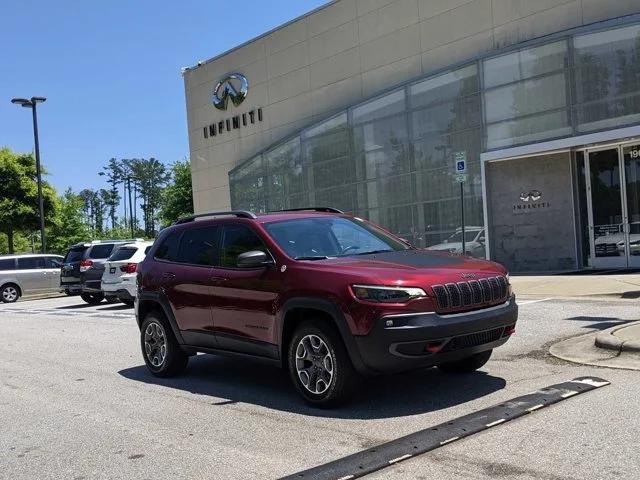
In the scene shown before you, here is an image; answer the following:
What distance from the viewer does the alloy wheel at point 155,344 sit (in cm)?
780

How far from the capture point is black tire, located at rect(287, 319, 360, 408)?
5.62 m

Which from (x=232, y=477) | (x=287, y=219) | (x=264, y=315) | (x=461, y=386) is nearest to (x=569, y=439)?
(x=461, y=386)

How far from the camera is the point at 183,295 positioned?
7.34 meters

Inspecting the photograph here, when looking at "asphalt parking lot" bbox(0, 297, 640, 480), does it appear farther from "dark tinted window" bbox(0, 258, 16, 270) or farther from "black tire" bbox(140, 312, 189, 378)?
"dark tinted window" bbox(0, 258, 16, 270)

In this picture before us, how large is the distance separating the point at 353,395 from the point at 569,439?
1.86 metres

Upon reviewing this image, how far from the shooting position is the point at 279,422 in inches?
220

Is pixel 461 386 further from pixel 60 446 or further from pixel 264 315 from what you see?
pixel 60 446

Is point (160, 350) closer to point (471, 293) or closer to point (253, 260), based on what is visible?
point (253, 260)

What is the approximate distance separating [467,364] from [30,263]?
22.0 m

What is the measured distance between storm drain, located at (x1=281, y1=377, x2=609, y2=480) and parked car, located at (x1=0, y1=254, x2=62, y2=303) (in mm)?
22630

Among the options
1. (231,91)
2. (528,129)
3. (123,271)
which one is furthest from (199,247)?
(231,91)

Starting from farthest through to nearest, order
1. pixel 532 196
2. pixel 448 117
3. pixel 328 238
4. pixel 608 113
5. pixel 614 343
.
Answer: pixel 448 117, pixel 532 196, pixel 608 113, pixel 614 343, pixel 328 238

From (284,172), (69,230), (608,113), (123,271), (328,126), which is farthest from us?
(69,230)

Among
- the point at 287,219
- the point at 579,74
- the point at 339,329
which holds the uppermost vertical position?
the point at 579,74
